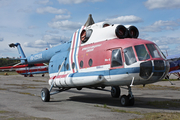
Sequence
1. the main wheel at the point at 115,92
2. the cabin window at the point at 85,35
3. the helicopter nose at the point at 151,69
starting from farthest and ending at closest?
the main wheel at the point at 115,92, the cabin window at the point at 85,35, the helicopter nose at the point at 151,69

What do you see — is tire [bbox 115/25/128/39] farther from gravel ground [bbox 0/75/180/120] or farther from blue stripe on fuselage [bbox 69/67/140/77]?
gravel ground [bbox 0/75/180/120]

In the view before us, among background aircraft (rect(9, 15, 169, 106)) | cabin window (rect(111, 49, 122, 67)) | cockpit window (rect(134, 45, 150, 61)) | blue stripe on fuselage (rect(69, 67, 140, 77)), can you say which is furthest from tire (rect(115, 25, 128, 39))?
blue stripe on fuselage (rect(69, 67, 140, 77))

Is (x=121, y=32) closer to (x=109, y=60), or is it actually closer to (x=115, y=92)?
(x=109, y=60)

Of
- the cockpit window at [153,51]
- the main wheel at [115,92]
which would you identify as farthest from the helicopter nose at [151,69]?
the main wheel at [115,92]

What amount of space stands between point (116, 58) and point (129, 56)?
0.63 metres

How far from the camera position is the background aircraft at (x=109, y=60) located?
29.9 ft

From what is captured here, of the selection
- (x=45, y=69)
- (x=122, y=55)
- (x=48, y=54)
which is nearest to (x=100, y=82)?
(x=122, y=55)

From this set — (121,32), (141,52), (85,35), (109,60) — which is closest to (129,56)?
(141,52)

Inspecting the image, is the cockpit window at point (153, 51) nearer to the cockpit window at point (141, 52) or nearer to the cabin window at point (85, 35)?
the cockpit window at point (141, 52)

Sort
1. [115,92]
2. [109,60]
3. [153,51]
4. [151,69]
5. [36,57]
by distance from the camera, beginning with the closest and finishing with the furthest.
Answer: [151,69] → [153,51] → [109,60] → [115,92] → [36,57]

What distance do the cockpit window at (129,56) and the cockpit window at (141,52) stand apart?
24cm

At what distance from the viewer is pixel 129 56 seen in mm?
9336

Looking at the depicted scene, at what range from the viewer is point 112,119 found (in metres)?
7.44

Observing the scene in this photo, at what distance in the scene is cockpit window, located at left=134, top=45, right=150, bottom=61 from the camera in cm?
917
